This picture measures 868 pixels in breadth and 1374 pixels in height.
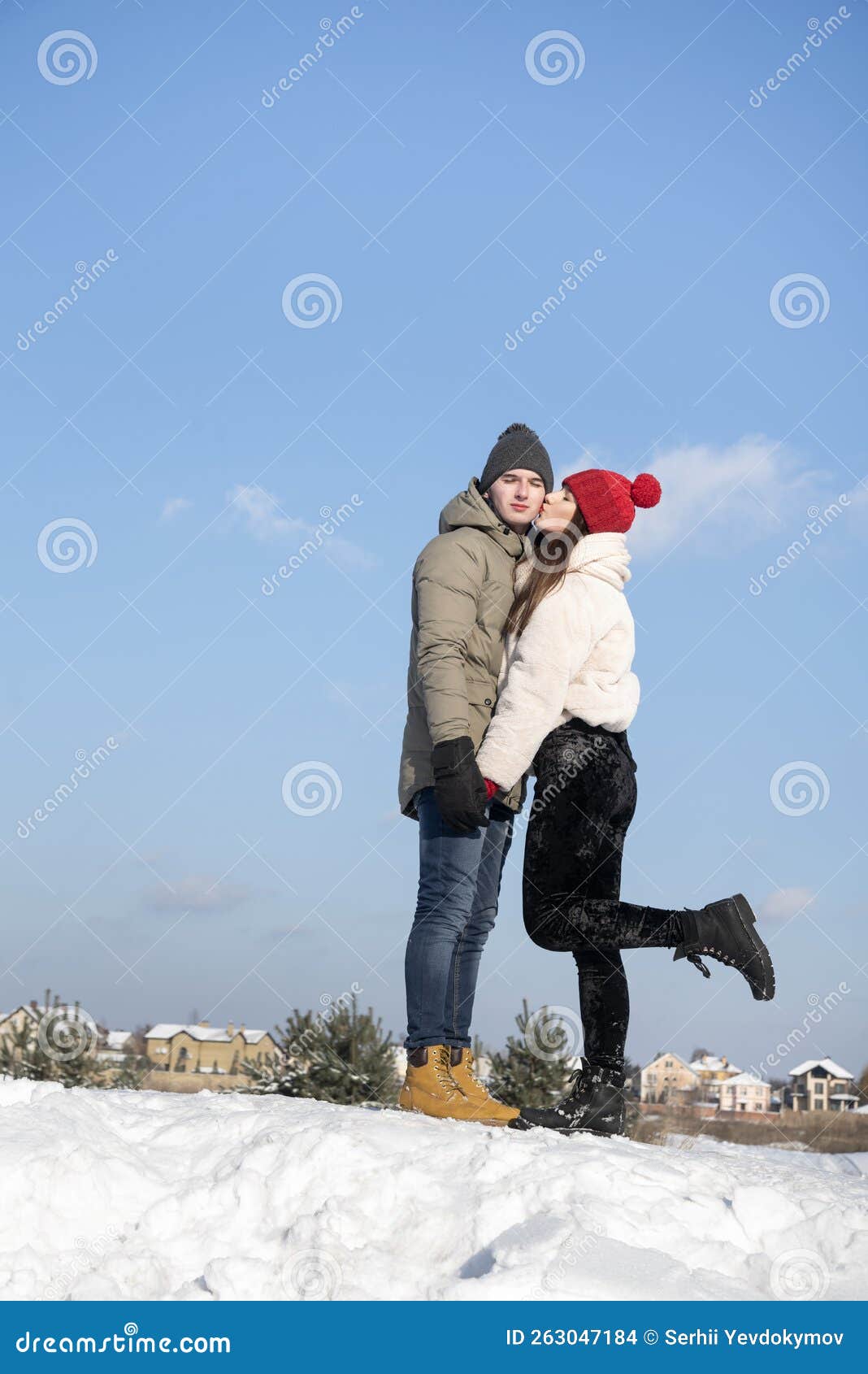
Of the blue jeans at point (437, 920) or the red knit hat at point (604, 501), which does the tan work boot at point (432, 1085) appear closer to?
the blue jeans at point (437, 920)

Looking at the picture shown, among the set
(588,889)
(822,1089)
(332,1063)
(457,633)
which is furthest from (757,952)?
(822,1089)

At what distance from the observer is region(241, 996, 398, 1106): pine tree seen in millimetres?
9102

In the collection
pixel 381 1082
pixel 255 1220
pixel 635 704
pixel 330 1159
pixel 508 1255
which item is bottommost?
pixel 381 1082

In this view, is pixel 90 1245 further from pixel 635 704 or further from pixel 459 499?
pixel 459 499

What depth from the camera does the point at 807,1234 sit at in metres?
3.16

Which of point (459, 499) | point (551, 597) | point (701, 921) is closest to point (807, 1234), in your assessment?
point (701, 921)

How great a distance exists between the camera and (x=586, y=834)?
14.3ft

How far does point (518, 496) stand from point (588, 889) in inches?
64.5

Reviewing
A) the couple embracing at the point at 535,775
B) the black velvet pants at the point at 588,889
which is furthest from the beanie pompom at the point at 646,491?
the black velvet pants at the point at 588,889

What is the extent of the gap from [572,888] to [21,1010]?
27.7 ft

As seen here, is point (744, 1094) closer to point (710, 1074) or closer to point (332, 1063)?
point (710, 1074)

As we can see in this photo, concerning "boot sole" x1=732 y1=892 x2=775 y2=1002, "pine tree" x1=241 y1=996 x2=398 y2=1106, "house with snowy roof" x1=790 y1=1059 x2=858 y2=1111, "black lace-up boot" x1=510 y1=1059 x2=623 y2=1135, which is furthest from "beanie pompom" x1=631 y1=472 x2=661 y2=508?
"house with snowy roof" x1=790 y1=1059 x2=858 y2=1111

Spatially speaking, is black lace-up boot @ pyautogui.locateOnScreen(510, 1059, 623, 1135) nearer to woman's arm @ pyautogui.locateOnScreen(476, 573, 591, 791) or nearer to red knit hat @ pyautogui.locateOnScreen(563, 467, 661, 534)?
woman's arm @ pyautogui.locateOnScreen(476, 573, 591, 791)

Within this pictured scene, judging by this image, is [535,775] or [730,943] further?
[535,775]
